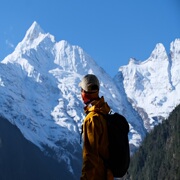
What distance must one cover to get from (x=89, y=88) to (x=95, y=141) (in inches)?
31.1

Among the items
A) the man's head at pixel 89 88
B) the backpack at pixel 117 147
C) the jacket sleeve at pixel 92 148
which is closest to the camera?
the jacket sleeve at pixel 92 148

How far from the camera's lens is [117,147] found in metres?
6.48

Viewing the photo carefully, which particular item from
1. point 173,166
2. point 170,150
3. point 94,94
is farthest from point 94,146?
point 170,150

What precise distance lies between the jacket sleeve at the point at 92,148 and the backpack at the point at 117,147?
0.13 meters

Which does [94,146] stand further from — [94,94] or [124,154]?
[94,94]

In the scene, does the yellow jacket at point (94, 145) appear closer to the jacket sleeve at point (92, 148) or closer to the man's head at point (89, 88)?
the jacket sleeve at point (92, 148)

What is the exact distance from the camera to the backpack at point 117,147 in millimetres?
6449

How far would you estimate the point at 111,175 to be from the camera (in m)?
6.39

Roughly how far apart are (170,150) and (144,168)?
14496mm

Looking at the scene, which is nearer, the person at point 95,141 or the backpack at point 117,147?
the person at point 95,141

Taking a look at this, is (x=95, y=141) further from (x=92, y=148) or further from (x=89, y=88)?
(x=89, y=88)

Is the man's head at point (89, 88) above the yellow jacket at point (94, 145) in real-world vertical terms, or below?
above

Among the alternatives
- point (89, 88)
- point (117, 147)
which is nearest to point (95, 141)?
point (117, 147)

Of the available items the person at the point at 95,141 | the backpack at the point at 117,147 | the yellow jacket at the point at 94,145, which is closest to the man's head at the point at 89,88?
the person at the point at 95,141
